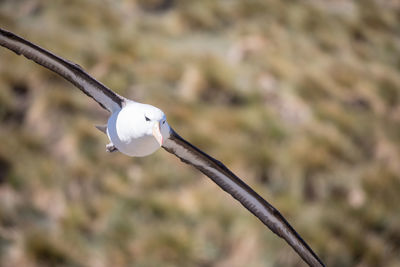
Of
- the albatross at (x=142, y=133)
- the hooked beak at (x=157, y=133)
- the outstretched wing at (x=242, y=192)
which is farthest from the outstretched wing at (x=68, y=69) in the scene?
the hooked beak at (x=157, y=133)

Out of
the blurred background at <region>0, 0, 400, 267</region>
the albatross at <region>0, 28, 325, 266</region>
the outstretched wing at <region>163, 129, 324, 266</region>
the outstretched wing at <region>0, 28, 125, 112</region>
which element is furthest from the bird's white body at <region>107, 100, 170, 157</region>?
the blurred background at <region>0, 0, 400, 267</region>

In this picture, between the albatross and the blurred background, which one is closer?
the albatross

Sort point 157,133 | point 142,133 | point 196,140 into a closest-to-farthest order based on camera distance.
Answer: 1. point 157,133
2. point 142,133
3. point 196,140

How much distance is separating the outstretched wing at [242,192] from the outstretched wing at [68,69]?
26.3 inches

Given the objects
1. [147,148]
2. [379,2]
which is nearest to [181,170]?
[147,148]

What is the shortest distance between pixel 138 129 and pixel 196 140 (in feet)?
20.7

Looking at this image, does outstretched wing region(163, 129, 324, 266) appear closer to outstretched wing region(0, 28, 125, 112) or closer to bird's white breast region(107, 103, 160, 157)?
bird's white breast region(107, 103, 160, 157)

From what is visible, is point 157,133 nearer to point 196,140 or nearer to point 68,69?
point 68,69

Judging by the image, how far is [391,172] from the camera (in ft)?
37.2

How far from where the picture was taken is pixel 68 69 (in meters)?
5.36

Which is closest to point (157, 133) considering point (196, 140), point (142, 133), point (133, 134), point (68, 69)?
point (142, 133)

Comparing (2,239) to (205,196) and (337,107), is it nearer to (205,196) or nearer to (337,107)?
(205,196)

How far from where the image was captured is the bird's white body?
4613 millimetres

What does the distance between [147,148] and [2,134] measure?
6.41 m
